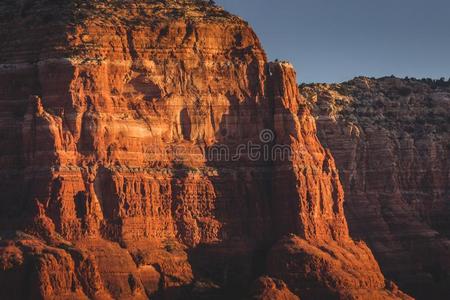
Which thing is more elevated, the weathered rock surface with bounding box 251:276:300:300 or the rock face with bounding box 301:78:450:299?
the rock face with bounding box 301:78:450:299

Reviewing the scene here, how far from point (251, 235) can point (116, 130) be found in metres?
9.79

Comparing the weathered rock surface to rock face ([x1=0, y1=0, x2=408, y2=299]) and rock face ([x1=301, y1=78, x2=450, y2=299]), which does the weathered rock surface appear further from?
rock face ([x1=301, y1=78, x2=450, y2=299])

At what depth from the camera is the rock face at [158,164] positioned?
447ft

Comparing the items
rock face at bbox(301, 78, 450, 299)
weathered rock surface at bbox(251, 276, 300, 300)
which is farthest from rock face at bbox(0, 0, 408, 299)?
rock face at bbox(301, 78, 450, 299)

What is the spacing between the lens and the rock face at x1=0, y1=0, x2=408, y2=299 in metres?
136

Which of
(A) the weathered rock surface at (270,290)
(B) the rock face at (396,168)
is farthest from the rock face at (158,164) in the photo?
(B) the rock face at (396,168)

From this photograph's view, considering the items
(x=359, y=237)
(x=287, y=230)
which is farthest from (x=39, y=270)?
(x=359, y=237)

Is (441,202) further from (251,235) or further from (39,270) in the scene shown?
(39,270)

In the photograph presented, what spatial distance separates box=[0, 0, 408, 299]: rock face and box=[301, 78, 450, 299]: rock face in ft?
42.3

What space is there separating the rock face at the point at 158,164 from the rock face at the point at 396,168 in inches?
508

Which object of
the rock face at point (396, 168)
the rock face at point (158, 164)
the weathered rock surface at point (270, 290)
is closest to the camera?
the rock face at point (158, 164)

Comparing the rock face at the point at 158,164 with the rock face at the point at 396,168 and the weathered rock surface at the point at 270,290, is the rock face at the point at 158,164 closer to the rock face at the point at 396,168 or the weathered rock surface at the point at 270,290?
the weathered rock surface at the point at 270,290

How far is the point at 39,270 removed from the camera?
431 ft

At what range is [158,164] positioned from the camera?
142 meters
